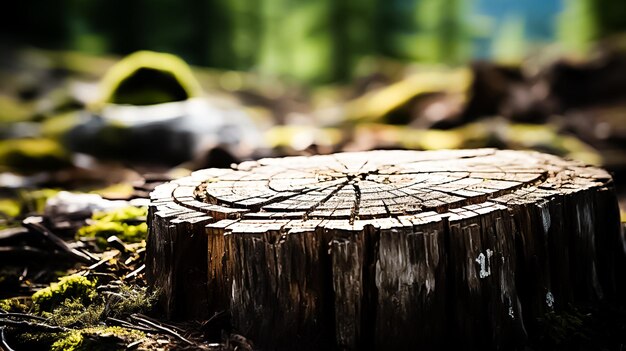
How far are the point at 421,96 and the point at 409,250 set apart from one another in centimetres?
1431

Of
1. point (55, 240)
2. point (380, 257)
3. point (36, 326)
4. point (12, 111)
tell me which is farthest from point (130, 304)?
point (12, 111)

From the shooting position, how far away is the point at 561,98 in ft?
52.4

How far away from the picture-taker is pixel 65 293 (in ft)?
10.5

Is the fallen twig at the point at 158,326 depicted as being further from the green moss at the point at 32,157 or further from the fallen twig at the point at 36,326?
the green moss at the point at 32,157

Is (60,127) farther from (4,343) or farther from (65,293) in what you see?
(4,343)

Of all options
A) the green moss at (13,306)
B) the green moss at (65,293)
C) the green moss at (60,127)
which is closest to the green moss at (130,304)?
the green moss at (65,293)

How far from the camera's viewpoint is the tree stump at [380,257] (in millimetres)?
2525

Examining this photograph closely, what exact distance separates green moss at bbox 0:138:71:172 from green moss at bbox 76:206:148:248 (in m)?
5.04

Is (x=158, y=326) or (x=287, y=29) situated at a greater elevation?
(x=287, y=29)

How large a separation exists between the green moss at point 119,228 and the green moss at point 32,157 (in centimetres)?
504

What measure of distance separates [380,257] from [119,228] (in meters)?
2.28

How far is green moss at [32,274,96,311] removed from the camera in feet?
10.5

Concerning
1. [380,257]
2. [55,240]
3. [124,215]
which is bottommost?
[380,257]

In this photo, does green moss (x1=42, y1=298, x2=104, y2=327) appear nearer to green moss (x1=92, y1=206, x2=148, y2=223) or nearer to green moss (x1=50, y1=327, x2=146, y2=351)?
green moss (x1=50, y1=327, x2=146, y2=351)
